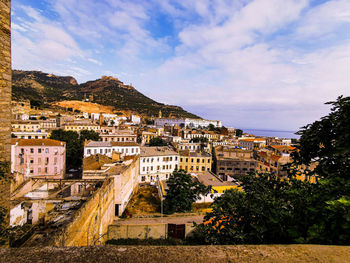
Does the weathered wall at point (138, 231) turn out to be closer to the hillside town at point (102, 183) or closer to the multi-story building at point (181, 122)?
the hillside town at point (102, 183)

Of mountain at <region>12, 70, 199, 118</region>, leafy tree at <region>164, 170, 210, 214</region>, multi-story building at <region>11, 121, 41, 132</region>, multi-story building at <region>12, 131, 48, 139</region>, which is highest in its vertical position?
mountain at <region>12, 70, 199, 118</region>

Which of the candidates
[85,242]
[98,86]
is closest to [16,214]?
[85,242]

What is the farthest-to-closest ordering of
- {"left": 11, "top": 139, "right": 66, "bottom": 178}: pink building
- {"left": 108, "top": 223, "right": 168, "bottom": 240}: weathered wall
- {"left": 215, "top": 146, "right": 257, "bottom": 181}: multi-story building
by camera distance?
1. {"left": 215, "top": 146, "right": 257, "bottom": 181}: multi-story building
2. {"left": 11, "top": 139, "right": 66, "bottom": 178}: pink building
3. {"left": 108, "top": 223, "right": 168, "bottom": 240}: weathered wall

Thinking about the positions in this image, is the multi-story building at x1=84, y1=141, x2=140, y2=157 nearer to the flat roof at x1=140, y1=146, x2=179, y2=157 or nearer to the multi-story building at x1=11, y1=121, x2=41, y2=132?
the flat roof at x1=140, y1=146, x2=179, y2=157

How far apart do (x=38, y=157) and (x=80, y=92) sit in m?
142

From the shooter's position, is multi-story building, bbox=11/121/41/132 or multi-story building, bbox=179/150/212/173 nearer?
multi-story building, bbox=179/150/212/173

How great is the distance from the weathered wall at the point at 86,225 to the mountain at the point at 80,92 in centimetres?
10135

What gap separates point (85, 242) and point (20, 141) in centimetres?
2750

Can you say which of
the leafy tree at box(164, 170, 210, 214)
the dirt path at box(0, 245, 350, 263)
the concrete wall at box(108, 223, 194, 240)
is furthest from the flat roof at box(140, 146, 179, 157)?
the dirt path at box(0, 245, 350, 263)

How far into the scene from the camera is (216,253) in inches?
67.8

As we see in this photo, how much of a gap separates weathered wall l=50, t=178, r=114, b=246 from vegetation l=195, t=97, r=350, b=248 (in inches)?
203

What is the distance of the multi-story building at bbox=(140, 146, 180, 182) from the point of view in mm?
30203

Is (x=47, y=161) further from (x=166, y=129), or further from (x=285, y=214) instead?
(x=166, y=129)

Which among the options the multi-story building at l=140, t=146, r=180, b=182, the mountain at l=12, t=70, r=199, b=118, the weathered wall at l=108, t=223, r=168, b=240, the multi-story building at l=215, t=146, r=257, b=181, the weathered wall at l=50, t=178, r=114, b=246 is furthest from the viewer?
the mountain at l=12, t=70, r=199, b=118
